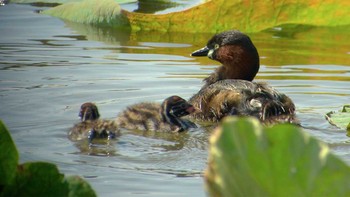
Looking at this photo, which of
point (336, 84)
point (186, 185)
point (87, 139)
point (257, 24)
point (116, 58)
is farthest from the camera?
point (257, 24)

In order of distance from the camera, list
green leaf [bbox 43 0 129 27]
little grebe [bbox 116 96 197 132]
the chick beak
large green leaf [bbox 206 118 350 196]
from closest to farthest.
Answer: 1. large green leaf [bbox 206 118 350 196]
2. little grebe [bbox 116 96 197 132]
3. the chick beak
4. green leaf [bbox 43 0 129 27]

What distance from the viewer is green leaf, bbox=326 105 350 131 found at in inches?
247

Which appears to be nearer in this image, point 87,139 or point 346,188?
point 346,188

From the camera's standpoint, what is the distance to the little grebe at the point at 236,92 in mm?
6590

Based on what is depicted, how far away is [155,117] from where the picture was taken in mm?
6480

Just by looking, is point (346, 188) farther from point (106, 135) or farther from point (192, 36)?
point (192, 36)

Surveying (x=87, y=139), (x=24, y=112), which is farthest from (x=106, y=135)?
(x=24, y=112)

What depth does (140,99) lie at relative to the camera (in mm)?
7559

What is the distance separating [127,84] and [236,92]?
159 centimetres

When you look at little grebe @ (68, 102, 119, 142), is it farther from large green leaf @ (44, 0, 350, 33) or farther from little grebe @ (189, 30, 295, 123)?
large green leaf @ (44, 0, 350, 33)

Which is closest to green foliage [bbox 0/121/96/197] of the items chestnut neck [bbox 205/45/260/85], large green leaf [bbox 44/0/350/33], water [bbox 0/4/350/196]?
water [bbox 0/4/350/196]

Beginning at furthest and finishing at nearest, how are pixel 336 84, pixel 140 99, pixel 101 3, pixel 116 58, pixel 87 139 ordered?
pixel 101 3, pixel 116 58, pixel 336 84, pixel 140 99, pixel 87 139

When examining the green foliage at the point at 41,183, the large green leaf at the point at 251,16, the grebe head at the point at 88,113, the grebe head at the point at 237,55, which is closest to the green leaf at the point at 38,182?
the green foliage at the point at 41,183

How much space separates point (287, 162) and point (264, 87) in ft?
19.4
